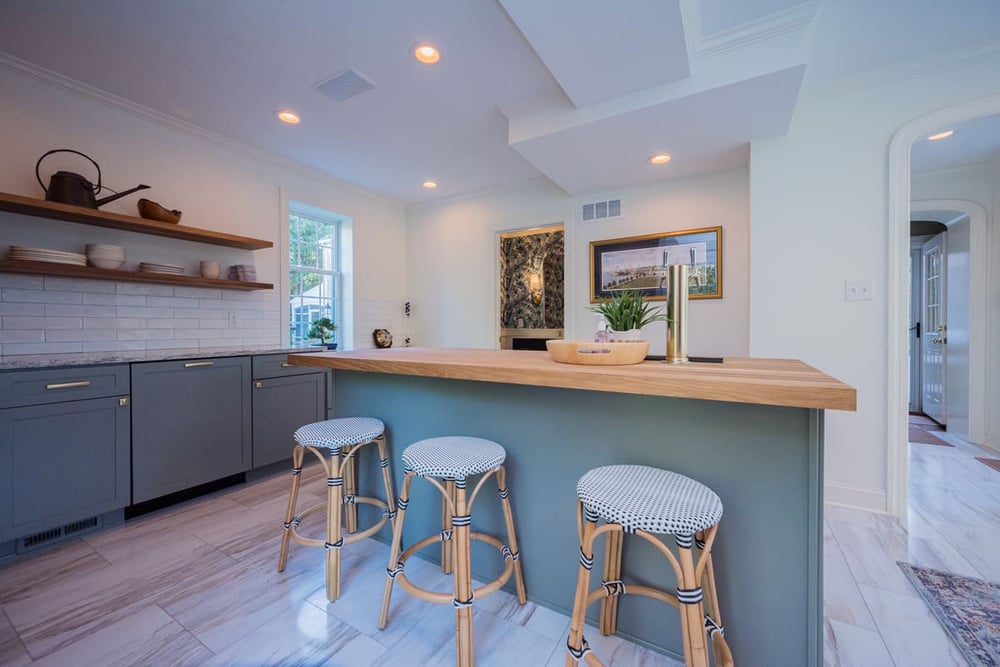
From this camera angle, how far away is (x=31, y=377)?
6.14 ft

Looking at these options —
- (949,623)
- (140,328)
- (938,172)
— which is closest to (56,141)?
(140,328)

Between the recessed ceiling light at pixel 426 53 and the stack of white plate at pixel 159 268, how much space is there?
216 centimetres

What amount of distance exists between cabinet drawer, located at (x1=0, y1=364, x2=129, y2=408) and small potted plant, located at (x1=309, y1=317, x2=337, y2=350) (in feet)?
5.59

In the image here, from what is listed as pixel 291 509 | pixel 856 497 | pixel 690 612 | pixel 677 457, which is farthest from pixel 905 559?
pixel 291 509

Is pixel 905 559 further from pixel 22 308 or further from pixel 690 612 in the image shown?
pixel 22 308

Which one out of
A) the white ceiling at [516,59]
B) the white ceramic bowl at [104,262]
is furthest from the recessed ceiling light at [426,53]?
the white ceramic bowl at [104,262]

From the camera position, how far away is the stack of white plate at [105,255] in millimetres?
2320

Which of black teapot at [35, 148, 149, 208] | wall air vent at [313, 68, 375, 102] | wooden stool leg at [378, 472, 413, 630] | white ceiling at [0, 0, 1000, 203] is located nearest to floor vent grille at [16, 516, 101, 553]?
black teapot at [35, 148, 149, 208]

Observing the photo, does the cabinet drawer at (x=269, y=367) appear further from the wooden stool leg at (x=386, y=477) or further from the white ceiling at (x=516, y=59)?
the white ceiling at (x=516, y=59)

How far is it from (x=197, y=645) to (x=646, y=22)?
302 centimetres

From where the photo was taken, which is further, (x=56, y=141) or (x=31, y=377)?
(x=56, y=141)

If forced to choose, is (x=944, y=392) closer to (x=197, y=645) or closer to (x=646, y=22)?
(x=646, y=22)

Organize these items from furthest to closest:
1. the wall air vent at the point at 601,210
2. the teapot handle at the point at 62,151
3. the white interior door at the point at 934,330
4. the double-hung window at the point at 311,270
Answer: the white interior door at the point at 934,330 < the double-hung window at the point at 311,270 < the wall air vent at the point at 601,210 < the teapot handle at the point at 62,151

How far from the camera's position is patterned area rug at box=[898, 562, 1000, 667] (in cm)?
132
